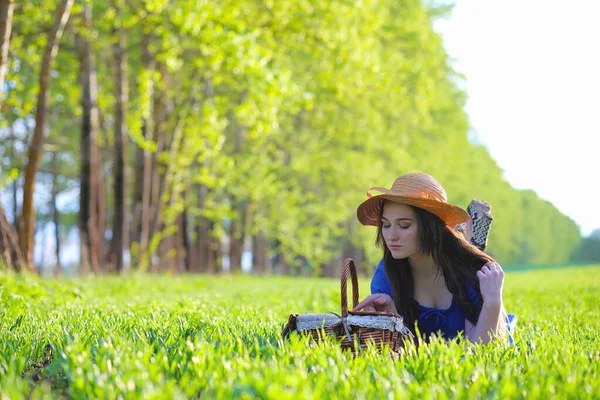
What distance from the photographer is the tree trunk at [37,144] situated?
1107cm

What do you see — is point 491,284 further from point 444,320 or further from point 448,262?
point 444,320

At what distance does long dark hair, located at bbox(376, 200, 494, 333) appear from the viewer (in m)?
4.27

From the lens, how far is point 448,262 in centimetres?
431

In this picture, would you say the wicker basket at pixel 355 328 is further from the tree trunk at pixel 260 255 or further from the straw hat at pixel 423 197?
the tree trunk at pixel 260 255

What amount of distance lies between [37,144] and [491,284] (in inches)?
371

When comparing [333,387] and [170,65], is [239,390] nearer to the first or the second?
[333,387]

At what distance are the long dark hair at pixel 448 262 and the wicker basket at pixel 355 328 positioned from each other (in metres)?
0.77

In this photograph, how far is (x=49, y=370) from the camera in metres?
2.95

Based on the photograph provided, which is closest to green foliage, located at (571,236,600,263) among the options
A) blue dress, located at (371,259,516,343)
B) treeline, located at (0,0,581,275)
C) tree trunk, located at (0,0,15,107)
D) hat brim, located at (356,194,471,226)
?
treeline, located at (0,0,581,275)

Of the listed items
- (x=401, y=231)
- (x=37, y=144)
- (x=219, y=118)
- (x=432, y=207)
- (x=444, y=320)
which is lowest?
(x=444, y=320)

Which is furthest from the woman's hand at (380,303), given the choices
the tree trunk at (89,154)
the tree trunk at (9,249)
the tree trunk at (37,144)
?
the tree trunk at (89,154)

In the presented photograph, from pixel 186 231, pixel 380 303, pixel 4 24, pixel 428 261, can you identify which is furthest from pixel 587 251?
pixel 380 303

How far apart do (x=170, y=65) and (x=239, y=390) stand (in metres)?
10.8

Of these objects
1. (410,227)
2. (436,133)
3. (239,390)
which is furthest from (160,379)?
(436,133)
